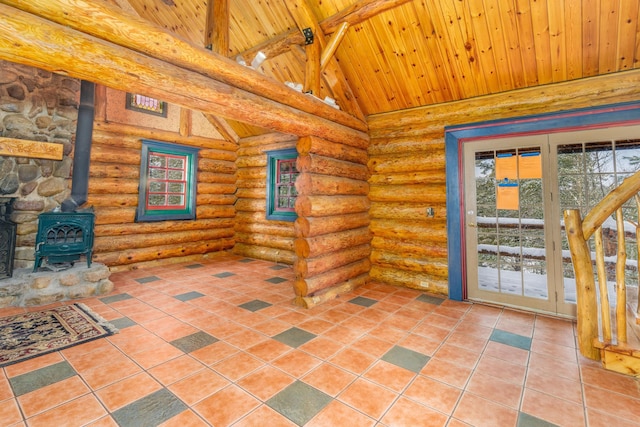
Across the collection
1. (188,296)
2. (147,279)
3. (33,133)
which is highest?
(33,133)

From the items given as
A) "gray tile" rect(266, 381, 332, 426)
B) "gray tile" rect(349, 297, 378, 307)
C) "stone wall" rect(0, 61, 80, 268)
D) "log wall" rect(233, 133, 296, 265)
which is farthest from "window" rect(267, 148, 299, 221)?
"gray tile" rect(266, 381, 332, 426)

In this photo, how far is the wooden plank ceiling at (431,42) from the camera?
325 centimetres

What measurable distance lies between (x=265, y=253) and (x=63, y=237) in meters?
3.82

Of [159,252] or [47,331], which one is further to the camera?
[159,252]

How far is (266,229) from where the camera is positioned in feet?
23.5

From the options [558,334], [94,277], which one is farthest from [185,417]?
[558,334]

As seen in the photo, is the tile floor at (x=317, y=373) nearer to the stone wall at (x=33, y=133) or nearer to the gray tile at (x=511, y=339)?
the gray tile at (x=511, y=339)

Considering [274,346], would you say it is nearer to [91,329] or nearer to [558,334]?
[91,329]

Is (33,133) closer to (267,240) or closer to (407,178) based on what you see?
(267,240)

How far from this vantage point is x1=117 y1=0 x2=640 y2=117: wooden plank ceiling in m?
3.25

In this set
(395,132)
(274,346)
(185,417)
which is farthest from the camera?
(395,132)

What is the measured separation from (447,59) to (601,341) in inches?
145

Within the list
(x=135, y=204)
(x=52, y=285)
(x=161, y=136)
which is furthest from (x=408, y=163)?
(x=52, y=285)

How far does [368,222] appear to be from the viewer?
5305 mm
